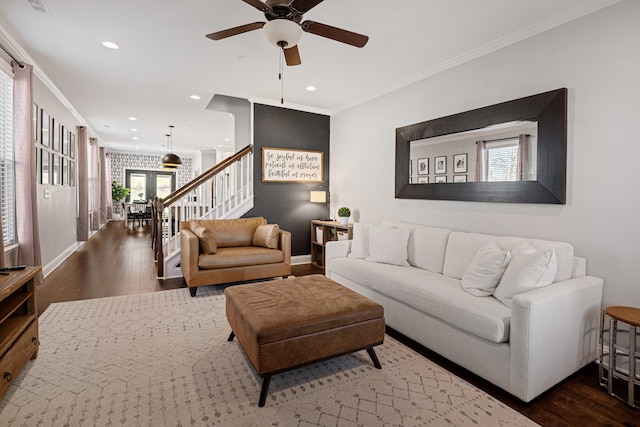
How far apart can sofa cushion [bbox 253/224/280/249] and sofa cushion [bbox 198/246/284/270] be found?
0.30 ft

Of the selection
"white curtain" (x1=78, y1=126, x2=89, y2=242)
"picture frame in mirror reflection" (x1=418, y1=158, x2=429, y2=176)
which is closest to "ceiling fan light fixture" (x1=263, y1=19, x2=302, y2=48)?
"picture frame in mirror reflection" (x1=418, y1=158, x2=429, y2=176)

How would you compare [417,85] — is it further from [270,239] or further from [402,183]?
[270,239]

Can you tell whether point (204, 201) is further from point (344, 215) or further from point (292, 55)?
point (292, 55)

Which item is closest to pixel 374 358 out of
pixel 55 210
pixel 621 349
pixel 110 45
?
pixel 621 349

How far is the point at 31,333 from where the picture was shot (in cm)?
222

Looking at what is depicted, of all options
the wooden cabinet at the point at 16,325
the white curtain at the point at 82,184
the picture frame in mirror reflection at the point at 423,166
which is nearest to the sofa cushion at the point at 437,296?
the picture frame in mirror reflection at the point at 423,166

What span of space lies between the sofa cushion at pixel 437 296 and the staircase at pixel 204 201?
238cm

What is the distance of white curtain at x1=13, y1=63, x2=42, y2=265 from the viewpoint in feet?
11.6

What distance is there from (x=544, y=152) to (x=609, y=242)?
0.85m

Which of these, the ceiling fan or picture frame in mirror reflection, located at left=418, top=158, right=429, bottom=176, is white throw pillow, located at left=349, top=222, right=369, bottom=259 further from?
the ceiling fan

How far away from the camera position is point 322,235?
5.25 m

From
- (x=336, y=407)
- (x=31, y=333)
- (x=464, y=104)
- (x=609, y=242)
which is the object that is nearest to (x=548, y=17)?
(x=464, y=104)

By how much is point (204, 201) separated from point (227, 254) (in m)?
1.41

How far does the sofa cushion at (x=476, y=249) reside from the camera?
2.39 m
